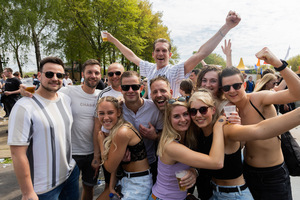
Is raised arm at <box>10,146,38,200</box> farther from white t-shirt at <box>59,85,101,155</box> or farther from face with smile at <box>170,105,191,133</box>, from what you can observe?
face with smile at <box>170,105,191,133</box>

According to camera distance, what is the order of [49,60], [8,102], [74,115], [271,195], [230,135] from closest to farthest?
[230,135], [271,195], [49,60], [74,115], [8,102]

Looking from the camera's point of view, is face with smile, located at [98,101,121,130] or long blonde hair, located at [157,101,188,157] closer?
long blonde hair, located at [157,101,188,157]

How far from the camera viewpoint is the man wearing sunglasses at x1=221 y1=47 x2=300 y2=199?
2059 millimetres

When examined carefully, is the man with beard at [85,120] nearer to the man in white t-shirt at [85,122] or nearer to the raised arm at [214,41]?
the man in white t-shirt at [85,122]

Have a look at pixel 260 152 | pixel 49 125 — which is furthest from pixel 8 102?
pixel 260 152

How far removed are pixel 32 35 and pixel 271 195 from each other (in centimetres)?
2364

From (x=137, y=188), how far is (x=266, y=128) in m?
1.58

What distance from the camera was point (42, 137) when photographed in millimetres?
2027

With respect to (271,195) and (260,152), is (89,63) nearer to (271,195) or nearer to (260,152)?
(260,152)

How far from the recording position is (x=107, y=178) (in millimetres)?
2877

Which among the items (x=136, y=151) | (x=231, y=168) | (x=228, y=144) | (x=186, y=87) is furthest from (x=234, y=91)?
(x=136, y=151)

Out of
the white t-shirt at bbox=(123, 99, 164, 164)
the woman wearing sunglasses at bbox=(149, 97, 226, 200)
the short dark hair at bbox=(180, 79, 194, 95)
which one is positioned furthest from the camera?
the short dark hair at bbox=(180, 79, 194, 95)

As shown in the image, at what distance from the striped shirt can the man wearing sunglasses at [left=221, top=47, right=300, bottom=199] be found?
2176mm

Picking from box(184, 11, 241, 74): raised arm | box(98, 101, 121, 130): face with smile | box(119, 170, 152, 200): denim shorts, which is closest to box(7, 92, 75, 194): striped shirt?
box(98, 101, 121, 130): face with smile
